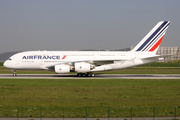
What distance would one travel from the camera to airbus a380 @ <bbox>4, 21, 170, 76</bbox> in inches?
1870

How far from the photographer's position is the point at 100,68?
4866cm

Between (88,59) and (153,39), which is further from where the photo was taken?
(153,39)

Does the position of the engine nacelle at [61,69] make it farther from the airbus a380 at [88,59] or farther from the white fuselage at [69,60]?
the white fuselage at [69,60]

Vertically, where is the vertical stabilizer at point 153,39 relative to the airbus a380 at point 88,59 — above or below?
above

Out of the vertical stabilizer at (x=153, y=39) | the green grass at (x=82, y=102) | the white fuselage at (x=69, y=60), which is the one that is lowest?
the green grass at (x=82, y=102)

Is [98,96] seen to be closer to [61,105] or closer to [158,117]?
[61,105]

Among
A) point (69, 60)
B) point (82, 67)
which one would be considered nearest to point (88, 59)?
point (82, 67)

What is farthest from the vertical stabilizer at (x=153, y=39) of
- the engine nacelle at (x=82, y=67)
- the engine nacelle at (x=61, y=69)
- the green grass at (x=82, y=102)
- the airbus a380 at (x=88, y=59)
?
the green grass at (x=82, y=102)

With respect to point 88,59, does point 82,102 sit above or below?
below

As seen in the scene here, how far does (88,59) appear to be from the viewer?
162 ft

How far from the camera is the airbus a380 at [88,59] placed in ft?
156

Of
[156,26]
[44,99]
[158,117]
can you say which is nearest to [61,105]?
[44,99]

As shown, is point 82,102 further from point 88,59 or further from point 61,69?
point 88,59

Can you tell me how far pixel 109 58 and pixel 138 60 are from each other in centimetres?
602
